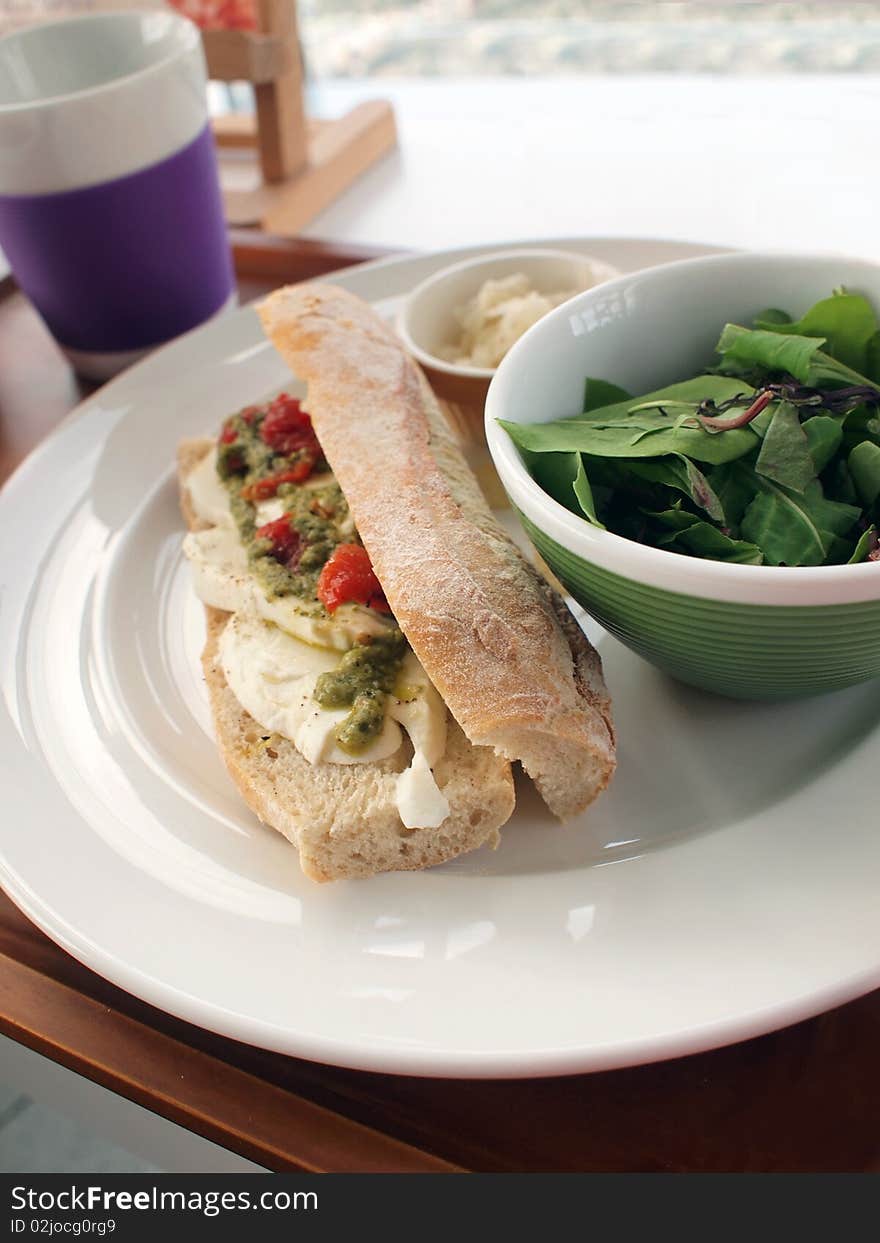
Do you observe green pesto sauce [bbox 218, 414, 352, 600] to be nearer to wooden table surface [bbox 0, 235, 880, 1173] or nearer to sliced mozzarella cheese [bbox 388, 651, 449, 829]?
sliced mozzarella cheese [bbox 388, 651, 449, 829]

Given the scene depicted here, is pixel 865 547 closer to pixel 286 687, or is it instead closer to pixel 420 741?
pixel 420 741

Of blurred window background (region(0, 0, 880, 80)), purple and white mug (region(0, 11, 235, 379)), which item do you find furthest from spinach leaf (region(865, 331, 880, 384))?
blurred window background (region(0, 0, 880, 80))

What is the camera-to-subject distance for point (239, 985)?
1.48 meters

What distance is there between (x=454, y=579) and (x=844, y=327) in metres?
0.85

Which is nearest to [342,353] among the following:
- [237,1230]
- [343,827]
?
[343,827]

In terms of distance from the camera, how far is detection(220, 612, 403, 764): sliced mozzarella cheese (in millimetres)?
1789

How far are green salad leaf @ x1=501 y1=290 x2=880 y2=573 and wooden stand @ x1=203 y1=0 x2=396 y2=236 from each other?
2441mm

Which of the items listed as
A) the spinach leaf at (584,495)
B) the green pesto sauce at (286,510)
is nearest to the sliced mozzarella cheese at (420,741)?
the green pesto sauce at (286,510)

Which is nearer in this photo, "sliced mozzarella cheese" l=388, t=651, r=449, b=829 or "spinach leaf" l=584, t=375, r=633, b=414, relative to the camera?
"sliced mozzarella cheese" l=388, t=651, r=449, b=829

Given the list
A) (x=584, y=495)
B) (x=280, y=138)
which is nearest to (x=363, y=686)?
(x=584, y=495)

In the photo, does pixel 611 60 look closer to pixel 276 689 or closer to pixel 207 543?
pixel 207 543

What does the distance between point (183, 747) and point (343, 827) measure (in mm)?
488

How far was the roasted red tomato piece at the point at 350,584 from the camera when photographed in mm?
1963

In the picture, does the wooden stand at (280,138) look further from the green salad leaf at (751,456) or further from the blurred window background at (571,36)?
the green salad leaf at (751,456)
